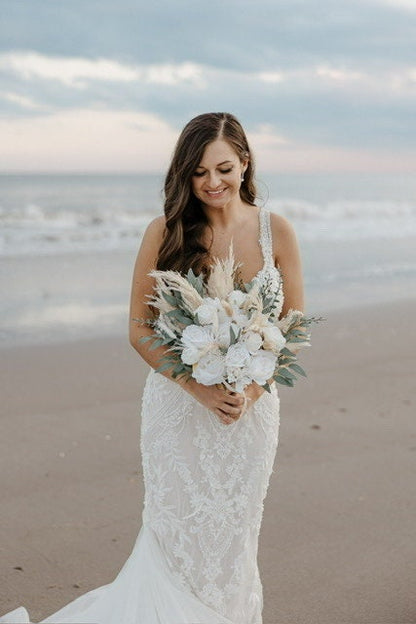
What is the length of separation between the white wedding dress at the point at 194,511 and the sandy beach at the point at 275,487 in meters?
0.82

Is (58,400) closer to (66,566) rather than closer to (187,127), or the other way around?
(66,566)

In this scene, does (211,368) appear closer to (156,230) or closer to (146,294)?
(146,294)

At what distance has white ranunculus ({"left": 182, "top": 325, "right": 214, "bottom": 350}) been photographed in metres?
2.83

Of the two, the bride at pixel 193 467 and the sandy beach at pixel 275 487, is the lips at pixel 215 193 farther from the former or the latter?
the sandy beach at pixel 275 487

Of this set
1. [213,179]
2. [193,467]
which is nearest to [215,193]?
[213,179]

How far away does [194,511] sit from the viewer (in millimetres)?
3328

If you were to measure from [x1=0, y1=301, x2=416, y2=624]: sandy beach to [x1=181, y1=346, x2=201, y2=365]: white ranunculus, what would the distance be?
1807mm

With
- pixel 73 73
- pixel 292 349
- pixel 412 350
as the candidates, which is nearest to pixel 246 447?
pixel 292 349

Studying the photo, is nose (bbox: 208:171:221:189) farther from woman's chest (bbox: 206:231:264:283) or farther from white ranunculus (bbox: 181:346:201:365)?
white ranunculus (bbox: 181:346:201:365)

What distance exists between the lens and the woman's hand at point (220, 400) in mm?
3047

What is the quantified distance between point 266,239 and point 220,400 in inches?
31.8

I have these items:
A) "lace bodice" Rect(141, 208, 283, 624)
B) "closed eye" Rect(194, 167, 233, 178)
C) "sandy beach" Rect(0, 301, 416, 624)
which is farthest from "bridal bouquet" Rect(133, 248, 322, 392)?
"sandy beach" Rect(0, 301, 416, 624)

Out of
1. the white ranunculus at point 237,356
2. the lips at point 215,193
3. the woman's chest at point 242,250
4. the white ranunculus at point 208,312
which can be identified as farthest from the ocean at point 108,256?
the white ranunculus at point 237,356

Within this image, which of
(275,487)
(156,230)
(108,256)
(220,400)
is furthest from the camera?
(108,256)
